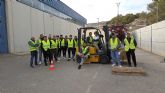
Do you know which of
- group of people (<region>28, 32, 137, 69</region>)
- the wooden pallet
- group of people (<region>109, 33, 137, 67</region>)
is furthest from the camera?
group of people (<region>28, 32, 137, 69</region>)

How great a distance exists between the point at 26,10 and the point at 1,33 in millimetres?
4983

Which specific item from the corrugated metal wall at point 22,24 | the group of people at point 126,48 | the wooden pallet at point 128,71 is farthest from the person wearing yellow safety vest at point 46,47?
the corrugated metal wall at point 22,24

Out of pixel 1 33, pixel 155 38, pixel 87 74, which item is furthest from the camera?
pixel 155 38

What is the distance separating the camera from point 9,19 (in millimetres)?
25062

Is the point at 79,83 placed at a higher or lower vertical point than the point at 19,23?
lower

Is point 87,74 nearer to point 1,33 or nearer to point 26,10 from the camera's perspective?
point 1,33

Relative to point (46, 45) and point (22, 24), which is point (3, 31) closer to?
point (22, 24)

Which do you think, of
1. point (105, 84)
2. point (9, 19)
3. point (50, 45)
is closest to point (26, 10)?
point (9, 19)

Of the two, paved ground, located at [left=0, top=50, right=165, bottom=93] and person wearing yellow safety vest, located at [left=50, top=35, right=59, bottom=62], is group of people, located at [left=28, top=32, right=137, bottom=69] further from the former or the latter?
paved ground, located at [left=0, top=50, right=165, bottom=93]

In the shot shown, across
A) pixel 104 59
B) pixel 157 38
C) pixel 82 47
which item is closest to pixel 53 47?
pixel 82 47

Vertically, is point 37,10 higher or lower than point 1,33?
higher

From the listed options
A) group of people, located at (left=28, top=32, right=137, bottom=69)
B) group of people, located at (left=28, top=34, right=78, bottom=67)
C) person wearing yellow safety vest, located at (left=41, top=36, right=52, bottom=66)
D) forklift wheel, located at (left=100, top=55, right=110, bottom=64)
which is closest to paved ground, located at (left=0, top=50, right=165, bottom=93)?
group of people, located at (left=28, top=32, right=137, bottom=69)

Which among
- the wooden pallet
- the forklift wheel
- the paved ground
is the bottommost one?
the paved ground

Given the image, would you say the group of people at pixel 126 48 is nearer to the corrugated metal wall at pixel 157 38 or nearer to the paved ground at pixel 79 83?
the paved ground at pixel 79 83
